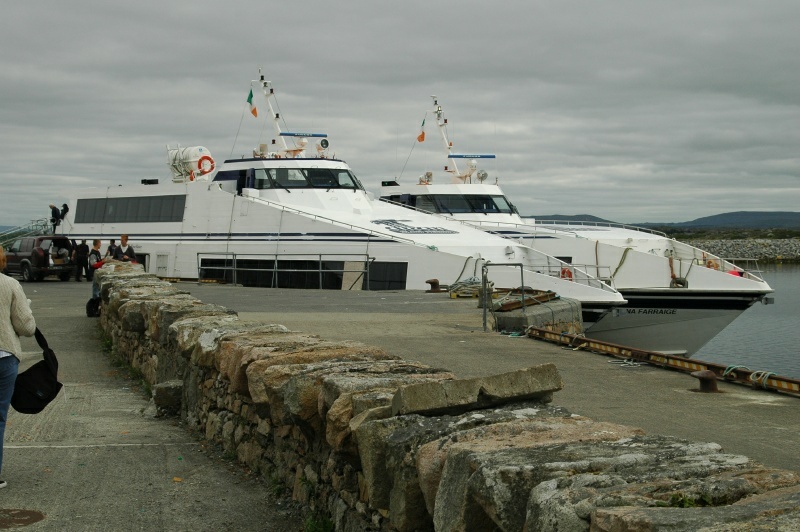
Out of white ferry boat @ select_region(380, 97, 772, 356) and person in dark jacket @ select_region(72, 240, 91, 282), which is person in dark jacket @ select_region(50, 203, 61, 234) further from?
white ferry boat @ select_region(380, 97, 772, 356)

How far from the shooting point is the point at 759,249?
4176 inches

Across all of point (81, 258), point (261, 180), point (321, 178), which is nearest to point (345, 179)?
point (321, 178)

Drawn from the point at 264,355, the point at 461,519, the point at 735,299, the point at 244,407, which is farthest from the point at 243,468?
the point at 735,299

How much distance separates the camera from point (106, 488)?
638 cm

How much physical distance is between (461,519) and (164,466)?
13.6 ft

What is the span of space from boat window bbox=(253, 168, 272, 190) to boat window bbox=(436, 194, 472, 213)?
263 inches

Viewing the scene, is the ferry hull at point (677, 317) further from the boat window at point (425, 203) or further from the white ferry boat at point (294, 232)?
the boat window at point (425, 203)

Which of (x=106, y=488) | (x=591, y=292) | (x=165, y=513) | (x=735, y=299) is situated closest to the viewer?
(x=165, y=513)

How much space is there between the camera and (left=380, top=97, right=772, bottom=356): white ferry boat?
23547mm

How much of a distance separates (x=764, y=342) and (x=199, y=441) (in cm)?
2701

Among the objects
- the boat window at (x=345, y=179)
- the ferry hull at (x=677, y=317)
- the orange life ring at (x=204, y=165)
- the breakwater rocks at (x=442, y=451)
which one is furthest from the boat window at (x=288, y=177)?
the breakwater rocks at (x=442, y=451)

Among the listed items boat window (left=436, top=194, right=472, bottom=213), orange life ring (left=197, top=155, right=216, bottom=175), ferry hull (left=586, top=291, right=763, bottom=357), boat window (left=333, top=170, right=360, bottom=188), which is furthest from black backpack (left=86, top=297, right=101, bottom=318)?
boat window (left=436, top=194, right=472, bottom=213)

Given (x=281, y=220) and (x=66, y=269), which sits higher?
(x=281, y=220)

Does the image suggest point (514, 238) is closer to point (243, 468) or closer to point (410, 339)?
point (410, 339)
